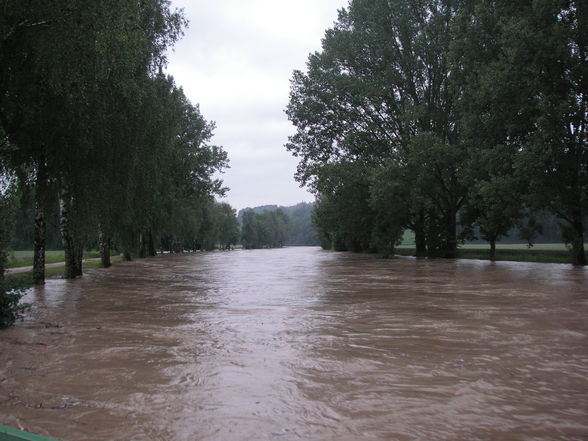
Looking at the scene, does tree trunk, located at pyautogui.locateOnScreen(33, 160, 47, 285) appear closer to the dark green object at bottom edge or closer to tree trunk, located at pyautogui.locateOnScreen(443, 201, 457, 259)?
the dark green object at bottom edge

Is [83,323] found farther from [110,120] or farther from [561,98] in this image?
[561,98]

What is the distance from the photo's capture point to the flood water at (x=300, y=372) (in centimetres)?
393

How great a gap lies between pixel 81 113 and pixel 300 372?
31.1 ft

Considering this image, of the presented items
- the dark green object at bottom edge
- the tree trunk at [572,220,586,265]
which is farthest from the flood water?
the tree trunk at [572,220,586,265]

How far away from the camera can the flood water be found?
3930mm

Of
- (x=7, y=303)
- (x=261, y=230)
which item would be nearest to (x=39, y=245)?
(x=7, y=303)

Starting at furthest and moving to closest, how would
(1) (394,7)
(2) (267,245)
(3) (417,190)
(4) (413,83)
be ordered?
1. (2) (267,245)
2. (4) (413,83)
3. (1) (394,7)
4. (3) (417,190)

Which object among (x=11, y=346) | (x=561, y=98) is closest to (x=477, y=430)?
(x=11, y=346)

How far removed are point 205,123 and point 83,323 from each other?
4105cm

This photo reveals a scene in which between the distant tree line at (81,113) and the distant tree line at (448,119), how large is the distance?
15385mm

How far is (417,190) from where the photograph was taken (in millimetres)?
29641

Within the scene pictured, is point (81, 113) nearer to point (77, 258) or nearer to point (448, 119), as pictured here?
point (77, 258)

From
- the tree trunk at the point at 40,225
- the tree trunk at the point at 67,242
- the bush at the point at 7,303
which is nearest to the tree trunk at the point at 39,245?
the tree trunk at the point at 40,225

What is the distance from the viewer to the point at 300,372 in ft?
17.9
